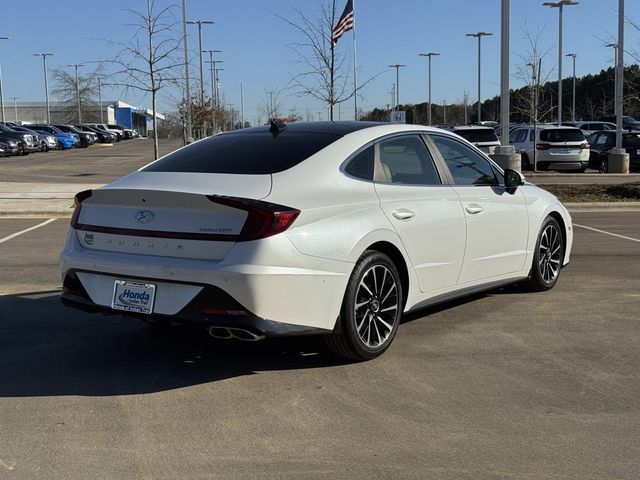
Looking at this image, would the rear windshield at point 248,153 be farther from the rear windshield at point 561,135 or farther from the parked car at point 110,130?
the parked car at point 110,130

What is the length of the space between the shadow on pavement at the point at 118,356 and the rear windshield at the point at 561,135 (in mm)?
20275

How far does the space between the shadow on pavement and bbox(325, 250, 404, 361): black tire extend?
0.25 m

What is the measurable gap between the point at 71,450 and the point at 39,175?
25.1 metres

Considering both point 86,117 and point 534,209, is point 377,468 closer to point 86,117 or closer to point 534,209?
point 534,209

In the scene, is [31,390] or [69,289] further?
[69,289]

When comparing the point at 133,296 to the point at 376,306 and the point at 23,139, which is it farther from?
the point at 23,139

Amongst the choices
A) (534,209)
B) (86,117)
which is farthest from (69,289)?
(86,117)

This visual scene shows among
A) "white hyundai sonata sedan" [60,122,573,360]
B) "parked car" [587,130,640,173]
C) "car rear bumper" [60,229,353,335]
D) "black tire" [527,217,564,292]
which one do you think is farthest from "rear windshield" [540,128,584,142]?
"car rear bumper" [60,229,353,335]

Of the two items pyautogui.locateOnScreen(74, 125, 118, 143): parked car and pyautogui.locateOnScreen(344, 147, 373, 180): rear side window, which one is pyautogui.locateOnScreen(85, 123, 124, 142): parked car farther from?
pyautogui.locateOnScreen(344, 147, 373, 180): rear side window

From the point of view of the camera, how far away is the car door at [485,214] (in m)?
6.02

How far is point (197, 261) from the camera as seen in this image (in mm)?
4457

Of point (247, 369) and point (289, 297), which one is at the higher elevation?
point (289, 297)

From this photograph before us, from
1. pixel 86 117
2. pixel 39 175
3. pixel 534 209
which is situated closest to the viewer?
pixel 534 209

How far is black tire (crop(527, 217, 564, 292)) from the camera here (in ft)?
23.2
